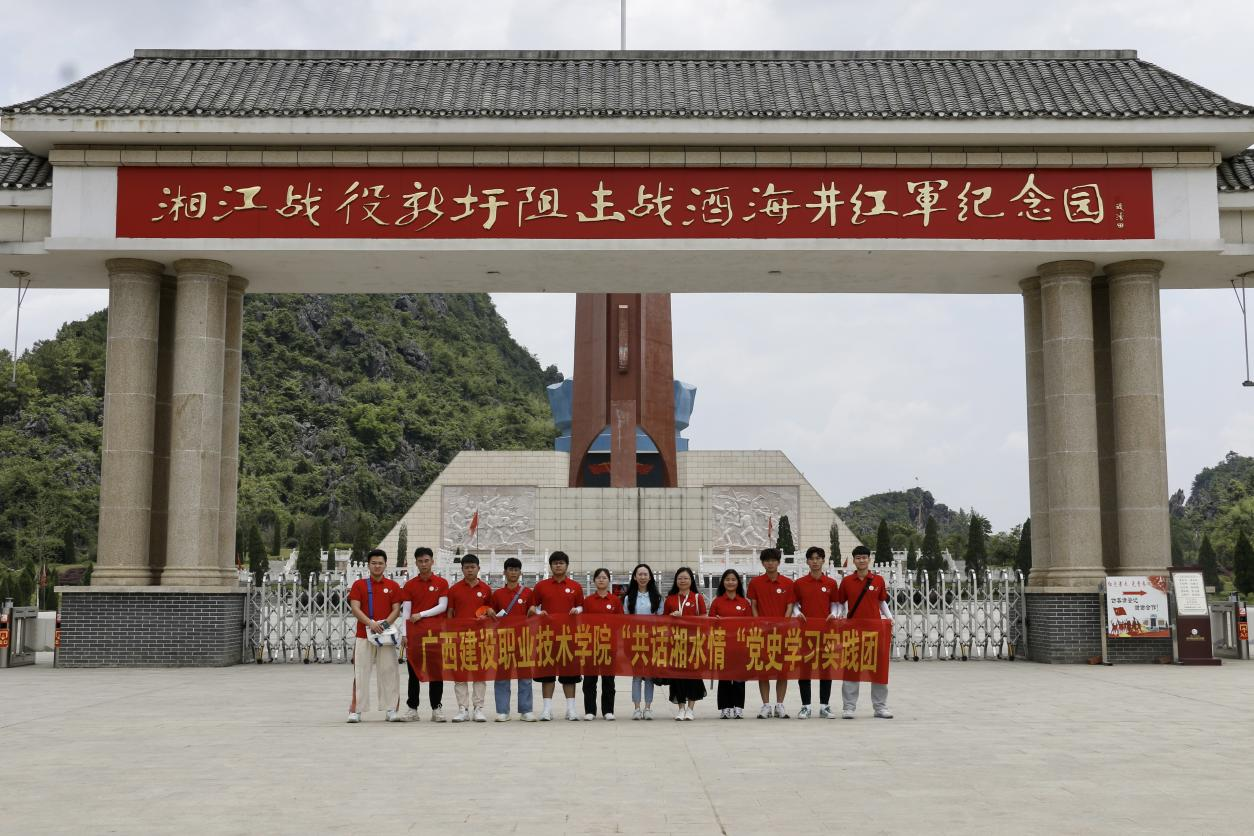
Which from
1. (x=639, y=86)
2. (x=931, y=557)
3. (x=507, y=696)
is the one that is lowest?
(x=507, y=696)

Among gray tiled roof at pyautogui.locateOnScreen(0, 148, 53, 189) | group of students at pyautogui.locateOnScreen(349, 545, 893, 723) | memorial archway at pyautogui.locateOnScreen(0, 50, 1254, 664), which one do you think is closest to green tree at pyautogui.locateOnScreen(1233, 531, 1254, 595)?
memorial archway at pyautogui.locateOnScreen(0, 50, 1254, 664)

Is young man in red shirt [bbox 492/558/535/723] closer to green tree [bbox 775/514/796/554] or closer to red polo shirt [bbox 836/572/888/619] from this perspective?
red polo shirt [bbox 836/572/888/619]

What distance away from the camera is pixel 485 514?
31703 mm

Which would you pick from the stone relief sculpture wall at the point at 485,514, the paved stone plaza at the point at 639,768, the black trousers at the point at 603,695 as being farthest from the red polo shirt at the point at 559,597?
the stone relief sculpture wall at the point at 485,514

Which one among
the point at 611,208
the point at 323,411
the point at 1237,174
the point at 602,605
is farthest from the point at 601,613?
the point at 323,411

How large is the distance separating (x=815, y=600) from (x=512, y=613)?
2032 millimetres

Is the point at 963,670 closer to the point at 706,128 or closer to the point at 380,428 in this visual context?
the point at 706,128

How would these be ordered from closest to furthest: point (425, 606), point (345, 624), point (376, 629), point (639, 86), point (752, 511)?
point (376, 629)
point (425, 606)
point (639, 86)
point (345, 624)
point (752, 511)

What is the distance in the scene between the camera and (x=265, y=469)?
53.6 metres

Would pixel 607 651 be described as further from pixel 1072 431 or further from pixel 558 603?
pixel 1072 431

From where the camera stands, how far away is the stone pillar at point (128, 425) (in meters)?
12.9

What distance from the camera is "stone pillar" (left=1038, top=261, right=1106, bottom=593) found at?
1310 centimetres

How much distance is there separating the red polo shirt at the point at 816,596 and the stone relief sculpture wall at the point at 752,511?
23.0 meters

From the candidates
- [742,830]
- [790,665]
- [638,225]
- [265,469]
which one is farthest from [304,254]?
[265,469]
